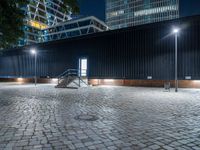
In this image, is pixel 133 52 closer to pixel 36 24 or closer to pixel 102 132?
pixel 102 132

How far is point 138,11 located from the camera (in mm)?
122938

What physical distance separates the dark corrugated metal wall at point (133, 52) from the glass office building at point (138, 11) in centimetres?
10211

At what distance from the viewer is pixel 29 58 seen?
3075cm

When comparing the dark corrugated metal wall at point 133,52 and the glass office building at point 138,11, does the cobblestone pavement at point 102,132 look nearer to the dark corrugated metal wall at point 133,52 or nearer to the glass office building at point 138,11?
the dark corrugated metal wall at point 133,52

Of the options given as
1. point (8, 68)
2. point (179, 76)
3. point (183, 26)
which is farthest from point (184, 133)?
point (8, 68)

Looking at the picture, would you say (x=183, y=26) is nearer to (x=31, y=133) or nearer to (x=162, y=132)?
(x=162, y=132)

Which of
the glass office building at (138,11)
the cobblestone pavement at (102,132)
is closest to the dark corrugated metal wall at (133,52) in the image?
the cobblestone pavement at (102,132)

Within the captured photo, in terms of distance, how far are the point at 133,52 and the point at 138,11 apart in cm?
11485

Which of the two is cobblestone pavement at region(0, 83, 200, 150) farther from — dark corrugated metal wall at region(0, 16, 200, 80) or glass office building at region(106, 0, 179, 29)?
glass office building at region(106, 0, 179, 29)

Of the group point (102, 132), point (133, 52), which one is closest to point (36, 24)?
point (133, 52)

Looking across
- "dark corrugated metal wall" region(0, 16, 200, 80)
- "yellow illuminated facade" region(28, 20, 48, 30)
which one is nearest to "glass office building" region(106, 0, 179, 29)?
"yellow illuminated facade" region(28, 20, 48, 30)

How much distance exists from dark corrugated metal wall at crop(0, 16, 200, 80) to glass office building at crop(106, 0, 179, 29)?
102 metres

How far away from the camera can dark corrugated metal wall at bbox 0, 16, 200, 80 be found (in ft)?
57.0

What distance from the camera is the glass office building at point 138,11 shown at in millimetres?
110625
